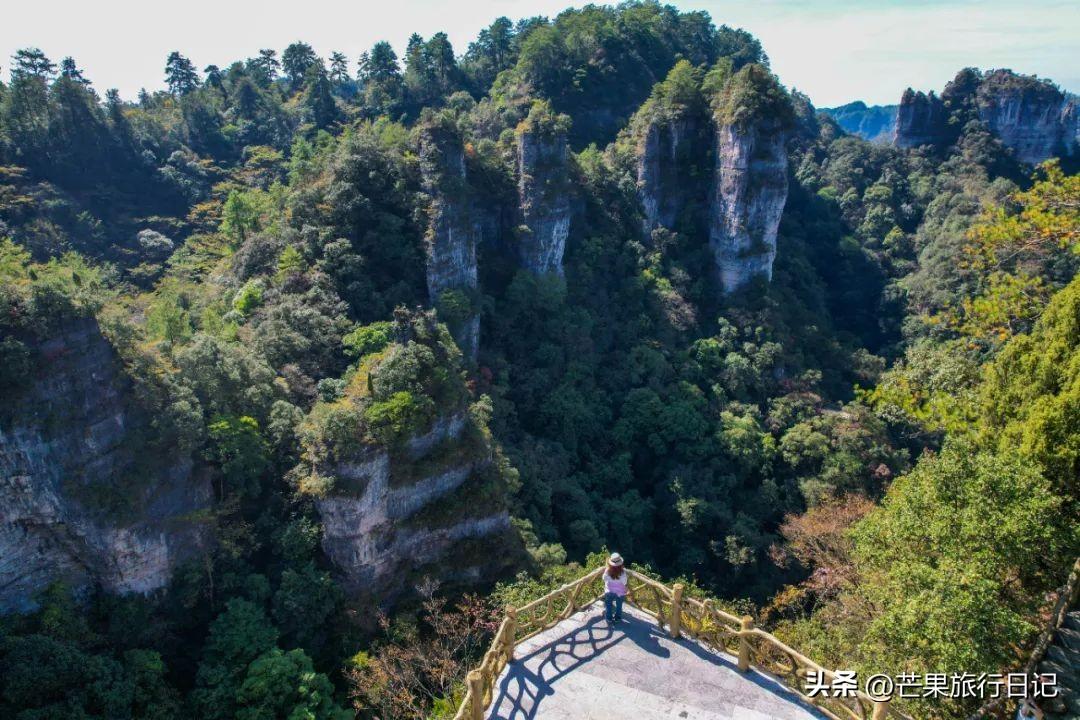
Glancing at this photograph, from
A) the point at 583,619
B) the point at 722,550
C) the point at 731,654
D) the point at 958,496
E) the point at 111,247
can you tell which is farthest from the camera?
the point at 111,247

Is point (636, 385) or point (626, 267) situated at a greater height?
point (626, 267)

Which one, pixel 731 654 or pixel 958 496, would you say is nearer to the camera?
pixel 731 654

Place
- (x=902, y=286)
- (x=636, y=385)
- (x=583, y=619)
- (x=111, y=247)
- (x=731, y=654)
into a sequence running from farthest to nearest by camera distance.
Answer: (x=902, y=286) < (x=111, y=247) < (x=636, y=385) < (x=583, y=619) < (x=731, y=654)

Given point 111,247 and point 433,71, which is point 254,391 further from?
point 433,71

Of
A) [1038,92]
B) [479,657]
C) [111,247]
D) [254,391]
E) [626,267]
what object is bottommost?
[479,657]

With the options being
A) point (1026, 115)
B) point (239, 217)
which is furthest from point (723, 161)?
point (1026, 115)

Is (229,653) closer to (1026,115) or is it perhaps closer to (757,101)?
(757,101)

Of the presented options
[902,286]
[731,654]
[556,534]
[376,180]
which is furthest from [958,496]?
[902,286]

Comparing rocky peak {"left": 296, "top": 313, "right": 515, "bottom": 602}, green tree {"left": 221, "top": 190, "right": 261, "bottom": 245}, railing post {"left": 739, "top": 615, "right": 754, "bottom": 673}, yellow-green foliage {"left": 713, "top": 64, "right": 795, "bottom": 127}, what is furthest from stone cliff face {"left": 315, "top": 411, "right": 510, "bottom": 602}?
yellow-green foliage {"left": 713, "top": 64, "right": 795, "bottom": 127}
